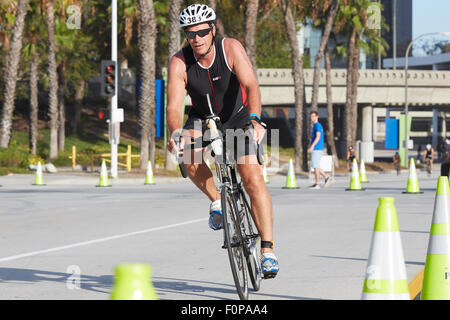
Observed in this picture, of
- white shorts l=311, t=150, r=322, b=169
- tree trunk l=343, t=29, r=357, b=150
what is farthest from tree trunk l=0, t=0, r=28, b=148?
tree trunk l=343, t=29, r=357, b=150

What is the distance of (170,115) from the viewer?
6.81 m

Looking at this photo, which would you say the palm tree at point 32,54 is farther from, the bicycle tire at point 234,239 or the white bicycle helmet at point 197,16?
the bicycle tire at point 234,239

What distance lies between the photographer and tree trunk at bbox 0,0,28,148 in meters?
38.6

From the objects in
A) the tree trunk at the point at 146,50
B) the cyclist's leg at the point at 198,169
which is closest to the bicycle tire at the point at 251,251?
the cyclist's leg at the point at 198,169

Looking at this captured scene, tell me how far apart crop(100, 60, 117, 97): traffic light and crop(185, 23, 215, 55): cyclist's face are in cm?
2442

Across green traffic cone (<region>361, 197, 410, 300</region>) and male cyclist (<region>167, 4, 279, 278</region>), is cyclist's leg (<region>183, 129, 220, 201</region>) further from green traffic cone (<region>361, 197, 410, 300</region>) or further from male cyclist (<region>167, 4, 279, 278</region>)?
green traffic cone (<region>361, 197, 410, 300</region>)

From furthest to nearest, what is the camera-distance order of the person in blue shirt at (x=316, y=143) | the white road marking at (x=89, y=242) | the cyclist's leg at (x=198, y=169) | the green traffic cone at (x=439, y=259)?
the person in blue shirt at (x=316, y=143) < the white road marking at (x=89, y=242) < the cyclist's leg at (x=198, y=169) < the green traffic cone at (x=439, y=259)

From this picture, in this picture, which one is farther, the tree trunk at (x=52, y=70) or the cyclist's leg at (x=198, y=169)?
the tree trunk at (x=52, y=70)

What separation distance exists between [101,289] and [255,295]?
1.24m

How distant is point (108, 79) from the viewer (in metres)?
31.2

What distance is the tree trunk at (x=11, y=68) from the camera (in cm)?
3856

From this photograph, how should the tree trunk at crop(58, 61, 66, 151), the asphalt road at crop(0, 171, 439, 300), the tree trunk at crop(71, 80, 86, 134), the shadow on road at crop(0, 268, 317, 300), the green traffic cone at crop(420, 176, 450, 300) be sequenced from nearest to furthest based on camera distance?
the green traffic cone at crop(420, 176, 450, 300) < the shadow on road at crop(0, 268, 317, 300) < the asphalt road at crop(0, 171, 439, 300) < the tree trunk at crop(58, 61, 66, 151) < the tree trunk at crop(71, 80, 86, 134)

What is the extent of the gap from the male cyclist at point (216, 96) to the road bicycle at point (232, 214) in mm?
84

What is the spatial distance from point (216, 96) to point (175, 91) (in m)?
0.33
